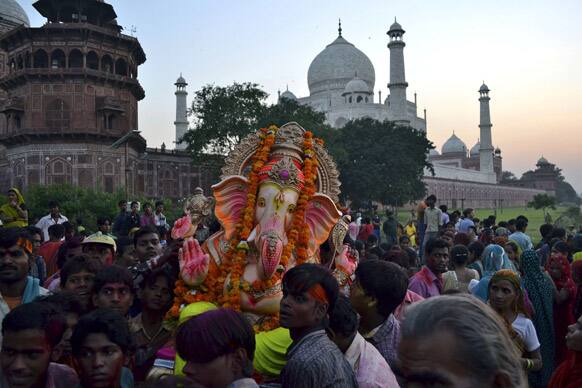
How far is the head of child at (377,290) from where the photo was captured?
3.73 meters

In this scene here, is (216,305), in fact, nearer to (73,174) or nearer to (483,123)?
(73,174)

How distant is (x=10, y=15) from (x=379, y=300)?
42408mm

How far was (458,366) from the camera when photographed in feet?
5.47

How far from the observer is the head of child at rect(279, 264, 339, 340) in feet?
10.7

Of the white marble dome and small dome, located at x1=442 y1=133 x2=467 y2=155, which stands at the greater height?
the white marble dome

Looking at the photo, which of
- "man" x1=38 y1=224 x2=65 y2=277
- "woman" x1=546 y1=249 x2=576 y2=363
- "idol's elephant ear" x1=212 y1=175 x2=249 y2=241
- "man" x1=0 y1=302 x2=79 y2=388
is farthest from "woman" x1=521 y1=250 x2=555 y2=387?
"man" x1=38 y1=224 x2=65 y2=277

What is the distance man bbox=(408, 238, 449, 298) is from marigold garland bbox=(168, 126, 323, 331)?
56.4 inches

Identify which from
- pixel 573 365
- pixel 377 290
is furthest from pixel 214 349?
pixel 573 365

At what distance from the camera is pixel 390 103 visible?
51500 mm

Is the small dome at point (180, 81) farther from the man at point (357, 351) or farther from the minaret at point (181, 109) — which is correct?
the man at point (357, 351)

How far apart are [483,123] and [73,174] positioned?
54427 millimetres

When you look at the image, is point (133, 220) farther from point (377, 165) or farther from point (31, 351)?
point (377, 165)

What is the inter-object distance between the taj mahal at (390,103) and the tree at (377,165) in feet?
27.3

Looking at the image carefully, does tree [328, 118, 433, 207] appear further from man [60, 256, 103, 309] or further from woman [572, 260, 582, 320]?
man [60, 256, 103, 309]
